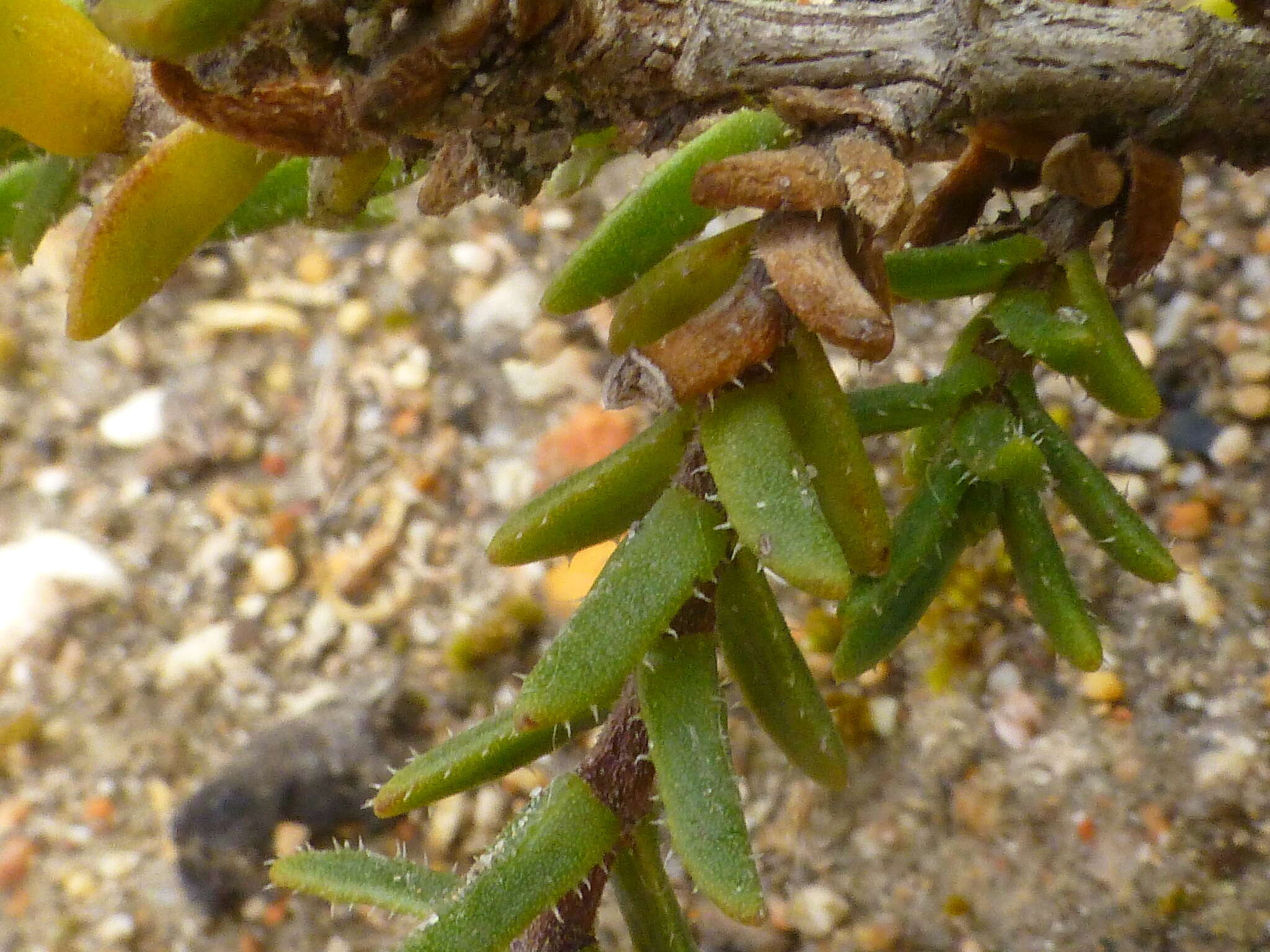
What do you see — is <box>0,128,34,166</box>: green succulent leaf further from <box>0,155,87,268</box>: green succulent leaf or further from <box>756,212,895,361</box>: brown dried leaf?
<box>756,212,895,361</box>: brown dried leaf

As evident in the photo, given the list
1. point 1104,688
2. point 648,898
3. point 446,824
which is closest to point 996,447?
point 648,898

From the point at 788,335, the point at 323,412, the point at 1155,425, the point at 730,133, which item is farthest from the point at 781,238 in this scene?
the point at 323,412

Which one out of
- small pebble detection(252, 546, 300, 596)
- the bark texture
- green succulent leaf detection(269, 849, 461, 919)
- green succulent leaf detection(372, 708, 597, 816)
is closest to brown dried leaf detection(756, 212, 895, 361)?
the bark texture

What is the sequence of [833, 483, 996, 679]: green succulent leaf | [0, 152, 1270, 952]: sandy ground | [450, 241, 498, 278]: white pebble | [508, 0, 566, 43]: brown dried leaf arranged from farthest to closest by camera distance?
[450, 241, 498, 278]: white pebble, [0, 152, 1270, 952]: sandy ground, [833, 483, 996, 679]: green succulent leaf, [508, 0, 566, 43]: brown dried leaf

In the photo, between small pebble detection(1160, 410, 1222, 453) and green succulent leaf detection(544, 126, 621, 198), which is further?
small pebble detection(1160, 410, 1222, 453)

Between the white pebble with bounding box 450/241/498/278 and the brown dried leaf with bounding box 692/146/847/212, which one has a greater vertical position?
the brown dried leaf with bounding box 692/146/847/212

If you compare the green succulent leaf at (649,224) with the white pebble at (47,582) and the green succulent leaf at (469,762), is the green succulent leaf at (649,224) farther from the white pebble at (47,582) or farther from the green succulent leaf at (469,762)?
the white pebble at (47,582)
